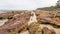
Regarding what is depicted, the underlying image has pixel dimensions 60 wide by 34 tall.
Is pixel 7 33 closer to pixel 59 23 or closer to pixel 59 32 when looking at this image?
pixel 59 32

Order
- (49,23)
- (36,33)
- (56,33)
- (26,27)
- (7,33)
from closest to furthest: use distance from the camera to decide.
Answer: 1. (7,33)
2. (36,33)
3. (56,33)
4. (26,27)
5. (49,23)

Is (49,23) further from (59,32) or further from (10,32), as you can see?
(10,32)

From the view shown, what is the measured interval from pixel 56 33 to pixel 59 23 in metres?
0.97


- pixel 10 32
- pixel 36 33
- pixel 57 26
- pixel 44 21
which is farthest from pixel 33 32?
pixel 44 21

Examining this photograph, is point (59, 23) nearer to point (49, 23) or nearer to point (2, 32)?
point (49, 23)

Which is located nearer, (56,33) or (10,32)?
(10,32)

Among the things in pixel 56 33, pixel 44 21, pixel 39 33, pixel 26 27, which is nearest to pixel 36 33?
pixel 39 33

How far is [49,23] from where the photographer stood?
489 cm

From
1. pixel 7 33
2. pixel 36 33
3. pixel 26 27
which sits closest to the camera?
pixel 7 33

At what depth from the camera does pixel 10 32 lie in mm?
3357

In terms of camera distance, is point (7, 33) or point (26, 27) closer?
point (7, 33)

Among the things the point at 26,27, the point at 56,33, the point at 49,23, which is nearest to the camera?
Result: the point at 56,33

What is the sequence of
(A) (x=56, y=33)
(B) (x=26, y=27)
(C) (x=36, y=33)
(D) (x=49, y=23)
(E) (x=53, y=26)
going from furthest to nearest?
1. (D) (x=49, y=23)
2. (E) (x=53, y=26)
3. (B) (x=26, y=27)
4. (A) (x=56, y=33)
5. (C) (x=36, y=33)

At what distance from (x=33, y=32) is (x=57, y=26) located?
1224 millimetres
